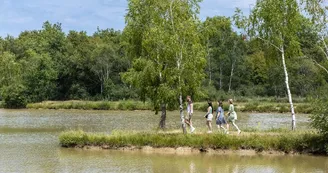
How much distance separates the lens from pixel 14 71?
4104 inches

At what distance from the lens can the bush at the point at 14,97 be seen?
93.9 metres

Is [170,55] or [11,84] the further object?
[11,84]

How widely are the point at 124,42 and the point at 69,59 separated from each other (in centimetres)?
6572

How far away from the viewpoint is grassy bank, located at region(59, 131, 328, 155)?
26625 millimetres

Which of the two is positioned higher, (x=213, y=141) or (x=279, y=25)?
(x=279, y=25)

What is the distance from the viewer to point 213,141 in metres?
27.6

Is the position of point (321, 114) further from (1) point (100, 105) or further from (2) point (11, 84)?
(2) point (11, 84)

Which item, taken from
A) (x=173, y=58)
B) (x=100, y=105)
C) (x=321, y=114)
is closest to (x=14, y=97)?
(x=100, y=105)

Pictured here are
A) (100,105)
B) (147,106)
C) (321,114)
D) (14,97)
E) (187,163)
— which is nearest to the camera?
(187,163)

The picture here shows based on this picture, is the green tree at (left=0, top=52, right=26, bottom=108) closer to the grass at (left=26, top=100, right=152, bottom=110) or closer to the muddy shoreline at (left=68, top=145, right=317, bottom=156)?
the grass at (left=26, top=100, right=152, bottom=110)

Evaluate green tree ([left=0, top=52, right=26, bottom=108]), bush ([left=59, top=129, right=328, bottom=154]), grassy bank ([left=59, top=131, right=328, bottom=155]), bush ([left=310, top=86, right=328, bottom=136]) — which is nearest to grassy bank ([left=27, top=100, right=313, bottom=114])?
green tree ([left=0, top=52, right=26, bottom=108])

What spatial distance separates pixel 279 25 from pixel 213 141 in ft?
31.6

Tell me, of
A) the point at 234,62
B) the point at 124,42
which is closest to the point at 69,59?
the point at 234,62

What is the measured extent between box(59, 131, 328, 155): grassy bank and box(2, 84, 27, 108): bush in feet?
222
